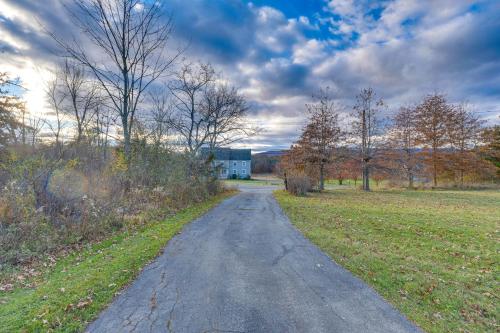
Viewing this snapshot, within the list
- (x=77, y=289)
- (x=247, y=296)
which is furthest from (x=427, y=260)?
(x=77, y=289)

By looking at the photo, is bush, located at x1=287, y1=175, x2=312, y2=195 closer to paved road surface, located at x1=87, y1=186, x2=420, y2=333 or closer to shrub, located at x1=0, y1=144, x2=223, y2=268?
A: shrub, located at x1=0, y1=144, x2=223, y2=268

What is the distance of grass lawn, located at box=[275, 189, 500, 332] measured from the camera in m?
3.18

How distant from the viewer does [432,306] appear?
3.31 m

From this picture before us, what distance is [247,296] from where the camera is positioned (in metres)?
3.37

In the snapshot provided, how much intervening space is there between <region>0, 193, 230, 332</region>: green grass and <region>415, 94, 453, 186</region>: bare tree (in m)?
30.2

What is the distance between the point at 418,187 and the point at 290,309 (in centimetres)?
2817

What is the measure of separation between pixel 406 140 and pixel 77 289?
1188 inches

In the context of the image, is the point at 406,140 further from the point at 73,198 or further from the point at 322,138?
the point at 73,198

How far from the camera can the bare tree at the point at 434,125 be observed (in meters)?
25.9

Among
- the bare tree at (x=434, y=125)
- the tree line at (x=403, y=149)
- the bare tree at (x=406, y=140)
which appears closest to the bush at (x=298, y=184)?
the tree line at (x=403, y=149)

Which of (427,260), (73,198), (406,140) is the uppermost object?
(406,140)

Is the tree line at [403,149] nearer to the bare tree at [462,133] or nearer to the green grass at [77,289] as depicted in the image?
the bare tree at [462,133]

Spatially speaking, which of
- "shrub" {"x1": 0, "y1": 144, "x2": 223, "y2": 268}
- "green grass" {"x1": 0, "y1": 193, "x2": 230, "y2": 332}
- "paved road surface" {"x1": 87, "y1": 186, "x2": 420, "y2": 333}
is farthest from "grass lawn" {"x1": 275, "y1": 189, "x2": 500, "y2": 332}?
"shrub" {"x1": 0, "y1": 144, "x2": 223, "y2": 268}

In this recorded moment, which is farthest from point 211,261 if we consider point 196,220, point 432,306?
point 196,220
